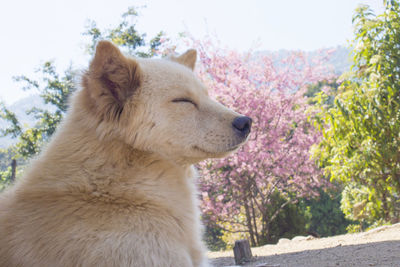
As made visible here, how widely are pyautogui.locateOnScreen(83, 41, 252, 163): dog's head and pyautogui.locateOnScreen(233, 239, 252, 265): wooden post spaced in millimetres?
4017

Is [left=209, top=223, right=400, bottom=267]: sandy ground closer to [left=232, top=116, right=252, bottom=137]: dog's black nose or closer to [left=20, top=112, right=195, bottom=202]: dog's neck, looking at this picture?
[left=232, top=116, right=252, bottom=137]: dog's black nose

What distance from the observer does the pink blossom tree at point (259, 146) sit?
32.2ft

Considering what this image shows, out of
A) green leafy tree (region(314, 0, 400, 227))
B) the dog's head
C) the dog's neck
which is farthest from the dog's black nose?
green leafy tree (region(314, 0, 400, 227))

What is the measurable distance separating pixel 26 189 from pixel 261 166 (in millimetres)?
8185

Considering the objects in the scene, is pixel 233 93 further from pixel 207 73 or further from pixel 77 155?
A: pixel 77 155

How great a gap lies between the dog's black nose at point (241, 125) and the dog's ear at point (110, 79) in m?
0.63

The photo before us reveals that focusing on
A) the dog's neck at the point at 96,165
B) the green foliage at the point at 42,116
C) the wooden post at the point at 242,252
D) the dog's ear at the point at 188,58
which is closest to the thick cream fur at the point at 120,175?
the dog's neck at the point at 96,165

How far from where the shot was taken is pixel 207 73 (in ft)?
36.7

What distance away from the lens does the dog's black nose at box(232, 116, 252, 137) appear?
2.21 m

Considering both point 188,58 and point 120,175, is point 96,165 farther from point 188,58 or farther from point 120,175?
point 188,58

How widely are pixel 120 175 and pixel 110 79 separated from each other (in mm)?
545

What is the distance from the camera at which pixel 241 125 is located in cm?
221

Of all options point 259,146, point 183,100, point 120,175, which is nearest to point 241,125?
point 183,100

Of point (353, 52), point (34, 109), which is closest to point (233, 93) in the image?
point (353, 52)
